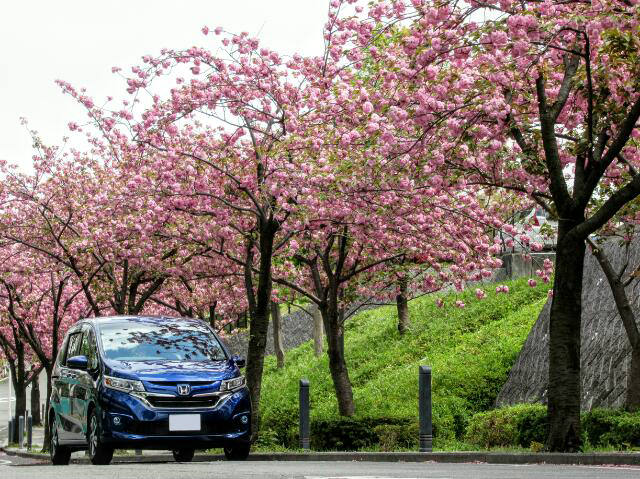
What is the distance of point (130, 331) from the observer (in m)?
12.3

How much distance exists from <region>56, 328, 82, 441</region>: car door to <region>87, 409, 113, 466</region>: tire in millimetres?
509

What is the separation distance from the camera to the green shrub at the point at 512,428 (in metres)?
13.7

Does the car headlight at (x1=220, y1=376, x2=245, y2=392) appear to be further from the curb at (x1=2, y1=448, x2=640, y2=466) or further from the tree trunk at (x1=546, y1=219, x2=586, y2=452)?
the tree trunk at (x1=546, y1=219, x2=586, y2=452)

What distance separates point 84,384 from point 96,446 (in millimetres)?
781

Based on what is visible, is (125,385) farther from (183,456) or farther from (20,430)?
(20,430)

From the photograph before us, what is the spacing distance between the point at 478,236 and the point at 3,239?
1520 centimetres

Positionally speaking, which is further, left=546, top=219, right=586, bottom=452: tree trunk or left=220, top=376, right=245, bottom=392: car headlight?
left=546, top=219, right=586, bottom=452: tree trunk

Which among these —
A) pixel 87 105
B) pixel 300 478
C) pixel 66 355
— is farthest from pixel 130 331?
pixel 87 105

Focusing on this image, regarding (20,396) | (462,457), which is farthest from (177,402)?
(20,396)

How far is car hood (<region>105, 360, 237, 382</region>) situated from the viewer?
1120 cm

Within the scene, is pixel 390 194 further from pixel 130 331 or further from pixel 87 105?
pixel 87 105

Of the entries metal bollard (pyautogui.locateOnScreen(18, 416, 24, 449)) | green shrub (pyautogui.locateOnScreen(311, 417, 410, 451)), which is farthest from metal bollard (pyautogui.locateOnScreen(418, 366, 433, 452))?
metal bollard (pyautogui.locateOnScreen(18, 416, 24, 449))

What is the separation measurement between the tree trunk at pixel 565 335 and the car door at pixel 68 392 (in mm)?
5580

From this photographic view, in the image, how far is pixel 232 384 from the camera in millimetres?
11680
